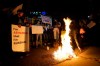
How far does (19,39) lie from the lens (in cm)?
1188

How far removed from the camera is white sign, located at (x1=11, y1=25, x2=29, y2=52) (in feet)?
38.2

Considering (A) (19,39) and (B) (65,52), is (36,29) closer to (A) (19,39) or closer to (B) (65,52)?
(B) (65,52)

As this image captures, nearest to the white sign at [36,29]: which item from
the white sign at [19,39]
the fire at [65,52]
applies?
the fire at [65,52]

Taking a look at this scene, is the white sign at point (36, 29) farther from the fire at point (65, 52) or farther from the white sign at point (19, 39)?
the white sign at point (19, 39)

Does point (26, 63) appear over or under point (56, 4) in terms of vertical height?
under

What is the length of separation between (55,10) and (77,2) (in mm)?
2960

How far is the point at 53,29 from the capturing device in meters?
18.4

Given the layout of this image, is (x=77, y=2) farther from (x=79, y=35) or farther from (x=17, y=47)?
(x=17, y=47)

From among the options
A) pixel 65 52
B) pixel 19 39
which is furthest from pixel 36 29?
pixel 19 39

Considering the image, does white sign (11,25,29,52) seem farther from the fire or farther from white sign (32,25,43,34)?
white sign (32,25,43,34)

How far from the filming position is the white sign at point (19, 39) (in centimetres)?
1164

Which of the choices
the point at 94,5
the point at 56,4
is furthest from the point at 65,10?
the point at 94,5

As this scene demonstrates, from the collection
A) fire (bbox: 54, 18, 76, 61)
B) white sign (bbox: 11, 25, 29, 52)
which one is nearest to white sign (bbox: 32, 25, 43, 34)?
fire (bbox: 54, 18, 76, 61)

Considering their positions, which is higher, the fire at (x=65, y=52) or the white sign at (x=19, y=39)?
the white sign at (x=19, y=39)
